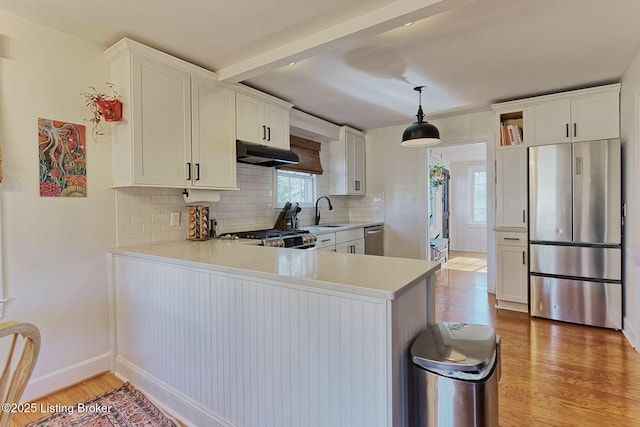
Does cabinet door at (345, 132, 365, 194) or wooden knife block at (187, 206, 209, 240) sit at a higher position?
cabinet door at (345, 132, 365, 194)

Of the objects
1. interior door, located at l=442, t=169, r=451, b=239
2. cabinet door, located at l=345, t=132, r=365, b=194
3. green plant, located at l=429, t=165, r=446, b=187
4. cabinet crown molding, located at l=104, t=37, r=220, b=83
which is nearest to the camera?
cabinet crown molding, located at l=104, t=37, r=220, b=83

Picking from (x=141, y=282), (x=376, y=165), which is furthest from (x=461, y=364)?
(x=376, y=165)

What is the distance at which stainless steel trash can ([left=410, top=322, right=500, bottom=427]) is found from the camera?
1.17 meters

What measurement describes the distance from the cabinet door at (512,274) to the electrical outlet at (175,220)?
135 inches

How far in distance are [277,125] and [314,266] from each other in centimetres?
223

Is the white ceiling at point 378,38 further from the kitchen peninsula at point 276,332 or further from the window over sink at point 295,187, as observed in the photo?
the kitchen peninsula at point 276,332

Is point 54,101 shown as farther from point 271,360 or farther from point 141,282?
point 271,360

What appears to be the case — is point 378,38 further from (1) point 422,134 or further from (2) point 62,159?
(2) point 62,159

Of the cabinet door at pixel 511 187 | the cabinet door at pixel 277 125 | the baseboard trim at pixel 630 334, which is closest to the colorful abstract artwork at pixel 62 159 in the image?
the cabinet door at pixel 277 125

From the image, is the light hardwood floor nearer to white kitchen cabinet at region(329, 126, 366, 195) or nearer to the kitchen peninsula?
the kitchen peninsula

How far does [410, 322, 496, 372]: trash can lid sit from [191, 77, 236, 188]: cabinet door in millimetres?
2067

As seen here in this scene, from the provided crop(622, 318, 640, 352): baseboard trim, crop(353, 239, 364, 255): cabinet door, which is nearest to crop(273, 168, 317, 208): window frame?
crop(353, 239, 364, 255): cabinet door

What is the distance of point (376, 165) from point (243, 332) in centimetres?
404

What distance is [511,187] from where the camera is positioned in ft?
12.3
